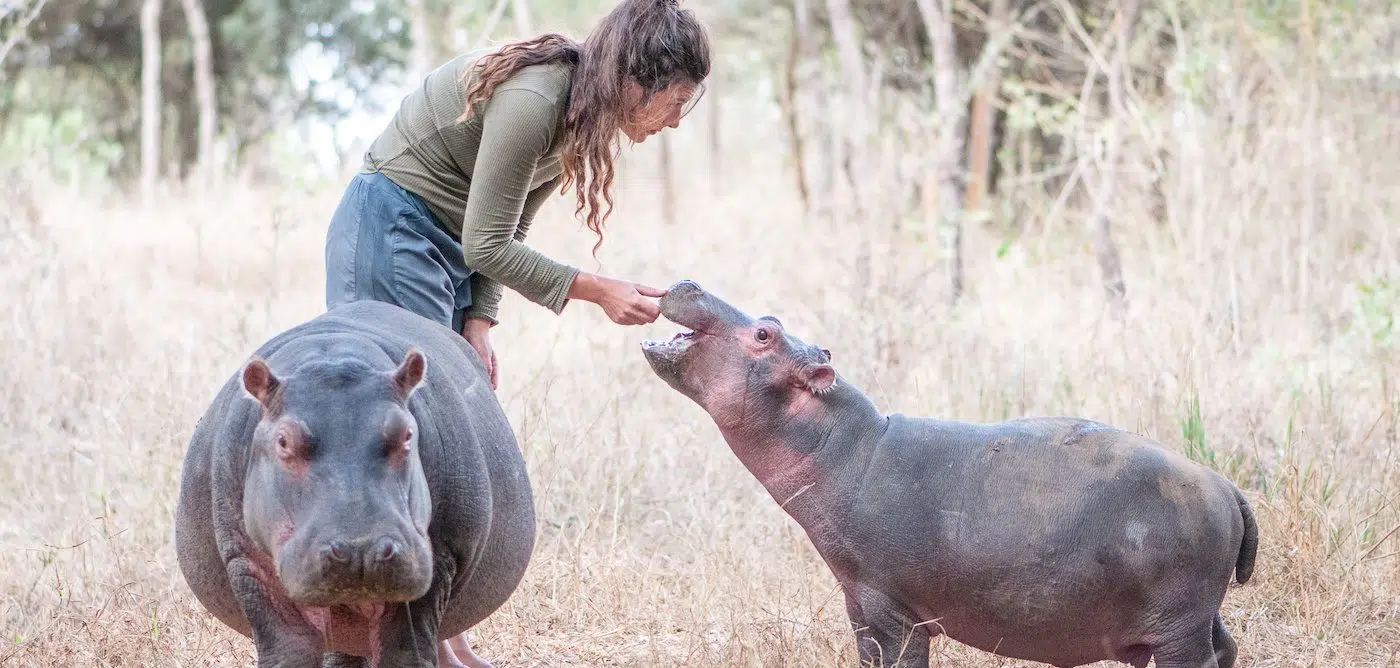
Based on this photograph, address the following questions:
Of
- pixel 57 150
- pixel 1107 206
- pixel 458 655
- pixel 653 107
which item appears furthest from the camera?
pixel 57 150

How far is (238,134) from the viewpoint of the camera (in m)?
18.7

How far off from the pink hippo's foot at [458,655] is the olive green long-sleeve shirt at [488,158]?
104 centimetres

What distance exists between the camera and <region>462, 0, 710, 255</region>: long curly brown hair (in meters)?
3.79

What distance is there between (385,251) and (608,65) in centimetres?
81

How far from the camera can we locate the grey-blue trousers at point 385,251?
12.9ft

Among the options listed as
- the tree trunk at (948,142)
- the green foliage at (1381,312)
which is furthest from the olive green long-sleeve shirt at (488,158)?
the tree trunk at (948,142)

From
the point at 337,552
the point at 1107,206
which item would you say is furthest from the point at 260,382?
the point at 1107,206

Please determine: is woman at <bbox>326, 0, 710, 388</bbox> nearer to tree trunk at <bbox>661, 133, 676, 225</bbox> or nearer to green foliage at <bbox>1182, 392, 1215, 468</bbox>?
green foliage at <bbox>1182, 392, 1215, 468</bbox>

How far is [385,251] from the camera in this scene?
3.95m

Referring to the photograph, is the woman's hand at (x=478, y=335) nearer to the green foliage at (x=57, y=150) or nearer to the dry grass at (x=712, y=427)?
the dry grass at (x=712, y=427)

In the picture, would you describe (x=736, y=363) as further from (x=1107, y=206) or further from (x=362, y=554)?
(x=1107, y=206)

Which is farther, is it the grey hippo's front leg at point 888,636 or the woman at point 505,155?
the woman at point 505,155

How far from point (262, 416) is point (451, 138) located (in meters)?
1.34

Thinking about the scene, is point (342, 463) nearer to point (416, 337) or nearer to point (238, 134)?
point (416, 337)
